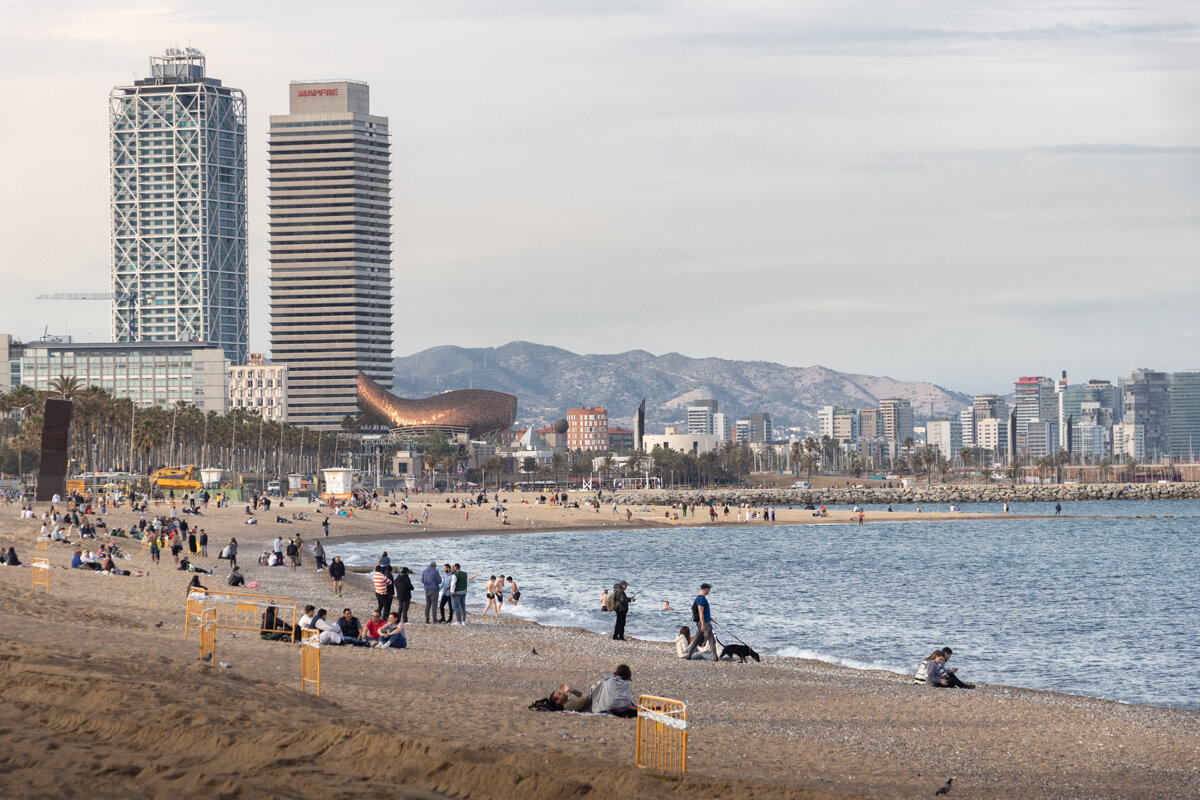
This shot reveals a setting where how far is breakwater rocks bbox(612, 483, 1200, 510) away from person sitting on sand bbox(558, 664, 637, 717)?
118 m

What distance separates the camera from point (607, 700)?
14.8 metres

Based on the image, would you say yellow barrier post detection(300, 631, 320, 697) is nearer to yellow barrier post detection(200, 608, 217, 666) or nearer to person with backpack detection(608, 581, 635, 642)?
yellow barrier post detection(200, 608, 217, 666)

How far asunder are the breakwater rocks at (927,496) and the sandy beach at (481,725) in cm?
11254

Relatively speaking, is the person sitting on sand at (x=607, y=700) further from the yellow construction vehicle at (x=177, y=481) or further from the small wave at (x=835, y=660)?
the yellow construction vehicle at (x=177, y=481)

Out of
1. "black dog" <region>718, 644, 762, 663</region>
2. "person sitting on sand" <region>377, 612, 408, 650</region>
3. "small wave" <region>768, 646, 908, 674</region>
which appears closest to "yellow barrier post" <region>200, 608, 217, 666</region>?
"person sitting on sand" <region>377, 612, 408, 650</region>

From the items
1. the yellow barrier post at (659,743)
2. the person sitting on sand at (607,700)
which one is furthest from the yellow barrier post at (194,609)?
the yellow barrier post at (659,743)

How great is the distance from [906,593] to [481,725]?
110 ft

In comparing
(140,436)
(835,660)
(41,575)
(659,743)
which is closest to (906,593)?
(835,660)

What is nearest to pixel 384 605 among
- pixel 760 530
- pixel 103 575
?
pixel 103 575

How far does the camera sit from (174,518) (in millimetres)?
54562

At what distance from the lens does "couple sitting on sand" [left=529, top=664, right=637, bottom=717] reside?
48.6 feet

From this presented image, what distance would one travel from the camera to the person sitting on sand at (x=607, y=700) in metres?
14.8

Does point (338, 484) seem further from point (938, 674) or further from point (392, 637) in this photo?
point (938, 674)

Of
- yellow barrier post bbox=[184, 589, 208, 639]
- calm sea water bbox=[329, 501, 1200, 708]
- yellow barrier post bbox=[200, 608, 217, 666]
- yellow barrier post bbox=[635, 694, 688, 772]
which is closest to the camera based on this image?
yellow barrier post bbox=[635, 694, 688, 772]
